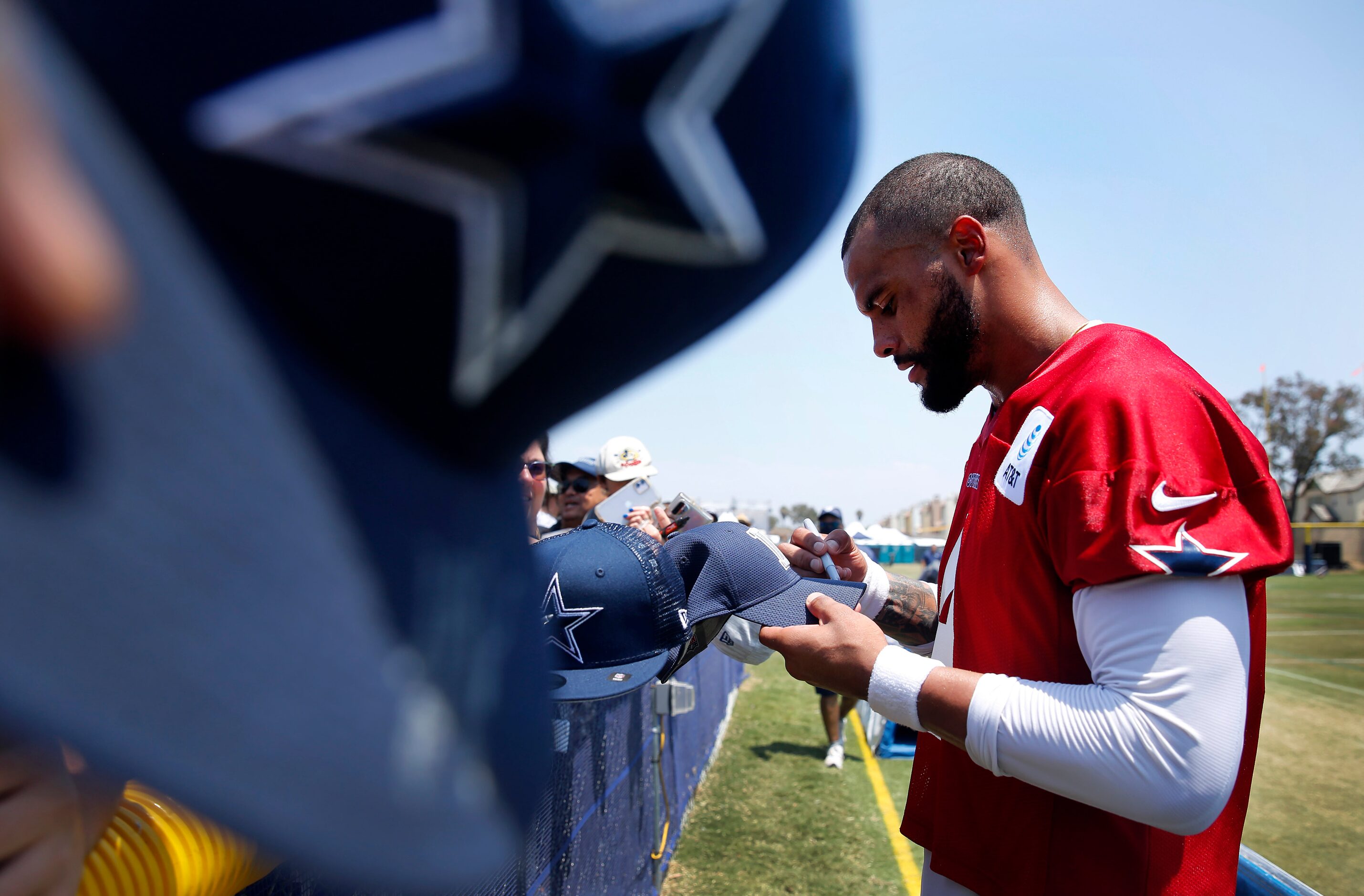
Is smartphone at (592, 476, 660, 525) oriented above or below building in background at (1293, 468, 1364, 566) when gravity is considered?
above

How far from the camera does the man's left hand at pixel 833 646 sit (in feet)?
5.00

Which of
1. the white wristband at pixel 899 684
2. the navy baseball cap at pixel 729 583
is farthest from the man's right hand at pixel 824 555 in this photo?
the white wristband at pixel 899 684

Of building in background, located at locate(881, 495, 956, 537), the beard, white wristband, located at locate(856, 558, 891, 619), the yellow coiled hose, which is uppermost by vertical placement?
the beard

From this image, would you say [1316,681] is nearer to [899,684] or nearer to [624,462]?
[624,462]

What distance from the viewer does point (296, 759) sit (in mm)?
352

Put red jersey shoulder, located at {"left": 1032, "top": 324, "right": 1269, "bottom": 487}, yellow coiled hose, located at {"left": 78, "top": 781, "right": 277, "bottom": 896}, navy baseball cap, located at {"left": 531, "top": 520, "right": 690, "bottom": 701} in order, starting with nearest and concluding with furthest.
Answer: yellow coiled hose, located at {"left": 78, "top": 781, "right": 277, "bottom": 896} → navy baseball cap, located at {"left": 531, "top": 520, "right": 690, "bottom": 701} → red jersey shoulder, located at {"left": 1032, "top": 324, "right": 1269, "bottom": 487}

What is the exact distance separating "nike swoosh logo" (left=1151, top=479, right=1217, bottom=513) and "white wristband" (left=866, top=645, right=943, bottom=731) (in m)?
0.47

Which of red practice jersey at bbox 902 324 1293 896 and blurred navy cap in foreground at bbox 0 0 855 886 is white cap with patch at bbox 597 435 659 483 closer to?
red practice jersey at bbox 902 324 1293 896

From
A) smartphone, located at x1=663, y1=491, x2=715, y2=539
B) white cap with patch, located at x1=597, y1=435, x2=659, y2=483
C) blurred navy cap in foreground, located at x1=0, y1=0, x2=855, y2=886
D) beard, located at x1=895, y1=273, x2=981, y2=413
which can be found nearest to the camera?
blurred navy cap in foreground, located at x1=0, y1=0, x2=855, y2=886

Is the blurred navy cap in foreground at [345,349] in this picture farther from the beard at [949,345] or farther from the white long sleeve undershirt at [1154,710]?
the beard at [949,345]

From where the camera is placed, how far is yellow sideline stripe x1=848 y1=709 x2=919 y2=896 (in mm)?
5012

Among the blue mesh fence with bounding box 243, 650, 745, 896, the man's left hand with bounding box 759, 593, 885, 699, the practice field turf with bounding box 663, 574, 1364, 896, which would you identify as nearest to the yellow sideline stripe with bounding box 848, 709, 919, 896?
the practice field turf with bounding box 663, 574, 1364, 896

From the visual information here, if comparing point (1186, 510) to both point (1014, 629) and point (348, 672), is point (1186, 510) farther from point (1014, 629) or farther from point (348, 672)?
point (348, 672)

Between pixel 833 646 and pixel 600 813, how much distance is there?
68.3 inches
